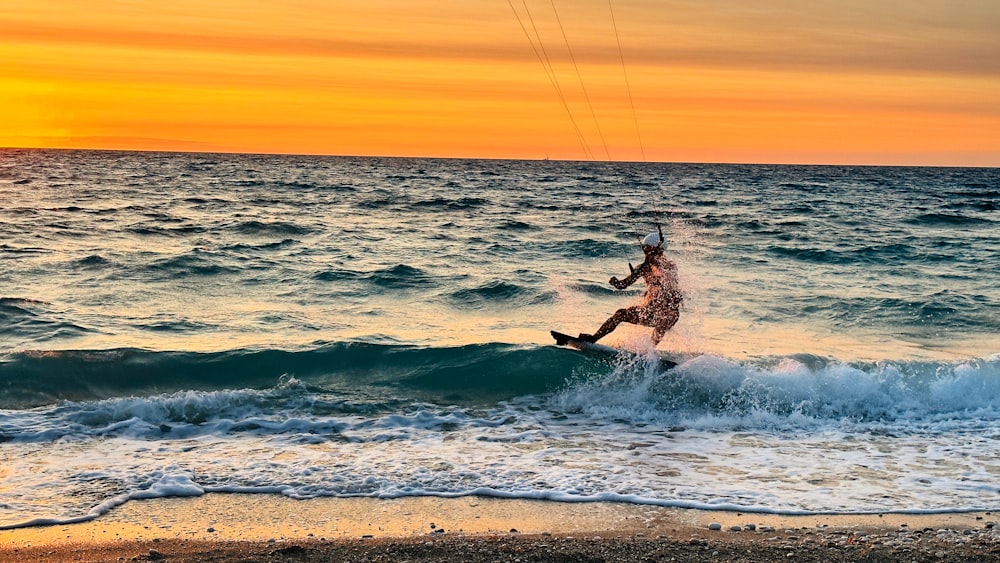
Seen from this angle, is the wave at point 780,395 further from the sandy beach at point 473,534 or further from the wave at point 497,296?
the wave at point 497,296

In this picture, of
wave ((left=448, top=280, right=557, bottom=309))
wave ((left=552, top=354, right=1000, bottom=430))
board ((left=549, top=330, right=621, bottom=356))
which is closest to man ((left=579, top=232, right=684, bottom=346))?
board ((left=549, top=330, right=621, bottom=356))

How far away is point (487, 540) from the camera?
638cm

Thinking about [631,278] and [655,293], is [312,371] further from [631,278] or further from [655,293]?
[655,293]

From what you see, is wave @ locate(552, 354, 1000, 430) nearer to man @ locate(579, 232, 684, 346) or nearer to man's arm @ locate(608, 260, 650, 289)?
man @ locate(579, 232, 684, 346)

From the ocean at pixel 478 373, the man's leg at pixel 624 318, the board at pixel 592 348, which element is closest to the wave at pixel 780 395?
the ocean at pixel 478 373

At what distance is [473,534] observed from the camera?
6566mm

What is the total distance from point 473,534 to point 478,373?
6.01 metres

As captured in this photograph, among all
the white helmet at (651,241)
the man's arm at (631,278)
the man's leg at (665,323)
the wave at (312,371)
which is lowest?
the wave at (312,371)

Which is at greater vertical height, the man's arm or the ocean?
the man's arm

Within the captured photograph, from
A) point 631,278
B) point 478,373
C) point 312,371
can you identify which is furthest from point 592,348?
point 312,371

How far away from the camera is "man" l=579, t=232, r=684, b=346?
38.3 feet

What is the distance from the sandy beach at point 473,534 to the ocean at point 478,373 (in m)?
0.27

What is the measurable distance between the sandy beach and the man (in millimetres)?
4760

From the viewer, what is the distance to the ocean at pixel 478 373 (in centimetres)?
807
